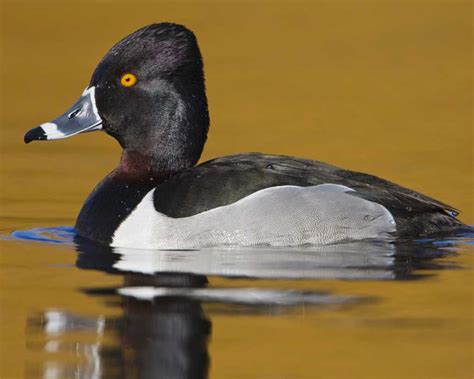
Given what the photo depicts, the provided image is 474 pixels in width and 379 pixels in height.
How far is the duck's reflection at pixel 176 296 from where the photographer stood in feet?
21.5

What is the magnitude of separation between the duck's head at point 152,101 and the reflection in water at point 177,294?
822 millimetres

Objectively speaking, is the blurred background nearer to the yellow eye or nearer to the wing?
the wing

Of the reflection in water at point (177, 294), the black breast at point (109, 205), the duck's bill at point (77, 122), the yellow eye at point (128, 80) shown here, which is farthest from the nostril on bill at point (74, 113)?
the reflection in water at point (177, 294)

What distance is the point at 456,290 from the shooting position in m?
8.04

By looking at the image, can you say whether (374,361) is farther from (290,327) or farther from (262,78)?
(262,78)

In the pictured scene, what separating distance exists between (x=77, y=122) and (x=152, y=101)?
24.0 inches

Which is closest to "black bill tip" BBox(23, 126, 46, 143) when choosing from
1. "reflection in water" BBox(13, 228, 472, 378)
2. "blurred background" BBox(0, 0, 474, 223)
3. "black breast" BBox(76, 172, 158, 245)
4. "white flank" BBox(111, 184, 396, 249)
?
"black breast" BBox(76, 172, 158, 245)

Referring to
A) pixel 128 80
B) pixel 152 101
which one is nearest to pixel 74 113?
pixel 128 80

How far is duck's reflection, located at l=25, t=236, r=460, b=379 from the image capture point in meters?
6.56

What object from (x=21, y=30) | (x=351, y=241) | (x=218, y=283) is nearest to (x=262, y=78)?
(x=21, y=30)

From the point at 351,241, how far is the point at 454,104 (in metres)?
6.89

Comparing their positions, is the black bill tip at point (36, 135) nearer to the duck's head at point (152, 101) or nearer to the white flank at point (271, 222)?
the duck's head at point (152, 101)

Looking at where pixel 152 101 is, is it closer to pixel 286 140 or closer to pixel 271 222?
pixel 271 222

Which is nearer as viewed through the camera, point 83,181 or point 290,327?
point 290,327
